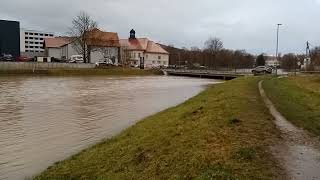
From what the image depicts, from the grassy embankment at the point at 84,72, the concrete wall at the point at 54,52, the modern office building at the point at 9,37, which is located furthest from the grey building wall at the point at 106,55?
the grassy embankment at the point at 84,72

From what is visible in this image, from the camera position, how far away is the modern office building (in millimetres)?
133500

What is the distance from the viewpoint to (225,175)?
9.48 metres

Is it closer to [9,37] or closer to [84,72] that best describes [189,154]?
[84,72]

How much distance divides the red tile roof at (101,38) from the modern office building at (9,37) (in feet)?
85.5

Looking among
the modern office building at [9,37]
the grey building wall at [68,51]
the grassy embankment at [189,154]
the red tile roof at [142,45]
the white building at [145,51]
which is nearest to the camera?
the grassy embankment at [189,154]

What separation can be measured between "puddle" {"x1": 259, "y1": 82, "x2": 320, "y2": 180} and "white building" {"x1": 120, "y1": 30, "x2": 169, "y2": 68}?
139 m

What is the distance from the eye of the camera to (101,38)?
127 m

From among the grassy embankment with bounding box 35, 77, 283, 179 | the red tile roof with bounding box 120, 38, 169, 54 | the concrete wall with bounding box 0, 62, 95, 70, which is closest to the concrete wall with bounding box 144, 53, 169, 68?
the red tile roof with bounding box 120, 38, 169, 54

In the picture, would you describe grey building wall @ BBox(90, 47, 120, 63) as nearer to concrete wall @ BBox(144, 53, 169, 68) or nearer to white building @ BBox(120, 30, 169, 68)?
white building @ BBox(120, 30, 169, 68)

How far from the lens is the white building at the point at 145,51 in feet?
519

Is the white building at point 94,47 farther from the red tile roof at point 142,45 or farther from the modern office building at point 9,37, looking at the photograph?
the modern office building at point 9,37

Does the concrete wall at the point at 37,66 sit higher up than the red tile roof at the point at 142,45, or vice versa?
the red tile roof at the point at 142,45

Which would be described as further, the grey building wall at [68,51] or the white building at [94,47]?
the grey building wall at [68,51]

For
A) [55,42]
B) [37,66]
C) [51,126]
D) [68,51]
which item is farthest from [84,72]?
[51,126]
